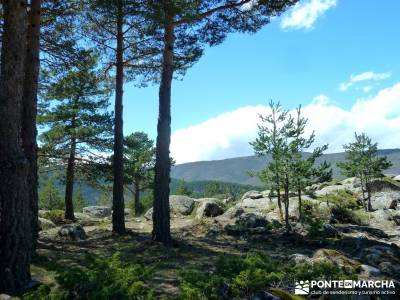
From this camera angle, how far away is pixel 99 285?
5.84m

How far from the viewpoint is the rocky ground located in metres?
9.81

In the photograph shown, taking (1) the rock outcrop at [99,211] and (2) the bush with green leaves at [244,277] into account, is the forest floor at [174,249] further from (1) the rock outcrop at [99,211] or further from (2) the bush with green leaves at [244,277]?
(1) the rock outcrop at [99,211]

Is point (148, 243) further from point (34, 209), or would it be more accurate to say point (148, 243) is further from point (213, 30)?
point (213, 30)

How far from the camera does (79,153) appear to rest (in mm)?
25109

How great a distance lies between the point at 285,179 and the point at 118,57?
31.9 ft

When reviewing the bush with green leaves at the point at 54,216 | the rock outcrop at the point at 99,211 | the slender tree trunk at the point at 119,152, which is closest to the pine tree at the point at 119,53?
the slender tree trunk at the point at 119,152

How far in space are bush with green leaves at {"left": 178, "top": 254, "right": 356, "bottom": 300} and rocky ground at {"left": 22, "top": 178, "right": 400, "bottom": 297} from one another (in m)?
1.40

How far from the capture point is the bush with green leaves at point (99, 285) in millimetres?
5434

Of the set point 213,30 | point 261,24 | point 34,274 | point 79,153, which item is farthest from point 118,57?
point 34,274

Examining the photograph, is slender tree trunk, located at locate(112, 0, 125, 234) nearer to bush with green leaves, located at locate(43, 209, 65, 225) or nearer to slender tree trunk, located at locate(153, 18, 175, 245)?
slender tree trunk, located at locate(153, 18, 175, 245)

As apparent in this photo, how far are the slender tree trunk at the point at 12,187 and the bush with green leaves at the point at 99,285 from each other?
2297 mm

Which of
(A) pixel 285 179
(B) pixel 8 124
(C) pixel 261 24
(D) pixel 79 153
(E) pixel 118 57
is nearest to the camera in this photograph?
(B) pixel 8 124

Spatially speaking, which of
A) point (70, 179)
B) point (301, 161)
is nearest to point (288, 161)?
point (301, 161)

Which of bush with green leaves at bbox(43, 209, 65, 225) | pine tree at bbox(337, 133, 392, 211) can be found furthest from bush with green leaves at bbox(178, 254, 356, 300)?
pine tree at bbox(337, 133, 392, 211)
